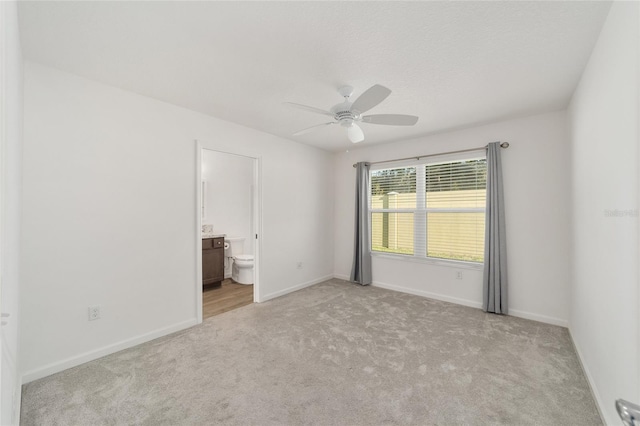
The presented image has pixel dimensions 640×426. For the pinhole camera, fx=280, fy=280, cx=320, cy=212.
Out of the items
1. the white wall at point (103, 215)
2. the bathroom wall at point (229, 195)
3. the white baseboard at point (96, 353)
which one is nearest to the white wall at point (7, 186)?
the white baseboard at point (96, 353)

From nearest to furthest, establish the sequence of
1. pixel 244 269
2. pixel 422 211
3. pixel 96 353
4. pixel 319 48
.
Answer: pixel 319 48
pixel 96 353
pixel 422 211
pixel 244 269

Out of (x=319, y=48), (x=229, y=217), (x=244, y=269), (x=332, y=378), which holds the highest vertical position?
(x=319, y=48)

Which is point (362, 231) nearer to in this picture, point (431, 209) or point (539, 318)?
point (431, 209)

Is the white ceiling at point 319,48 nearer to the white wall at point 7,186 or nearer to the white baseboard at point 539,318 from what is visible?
the white wall at point 7,186

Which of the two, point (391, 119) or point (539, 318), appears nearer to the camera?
point (391, 119)

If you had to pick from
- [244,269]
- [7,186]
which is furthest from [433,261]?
A: [7,186]

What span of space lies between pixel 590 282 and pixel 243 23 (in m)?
3.04

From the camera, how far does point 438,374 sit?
220 cm

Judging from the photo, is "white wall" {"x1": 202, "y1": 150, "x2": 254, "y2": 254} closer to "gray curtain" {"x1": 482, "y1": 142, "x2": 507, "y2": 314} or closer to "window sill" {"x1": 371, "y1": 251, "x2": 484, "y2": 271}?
"window sill" {"x1": 371, "y1": 251, "x2": 484, "y2": 271}

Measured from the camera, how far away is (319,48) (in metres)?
1.94

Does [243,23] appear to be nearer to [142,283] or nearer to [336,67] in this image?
[336,67]

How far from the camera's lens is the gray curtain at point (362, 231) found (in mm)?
4719

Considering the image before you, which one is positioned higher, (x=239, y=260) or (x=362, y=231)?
(x=362, y=231)

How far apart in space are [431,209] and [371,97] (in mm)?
2591
